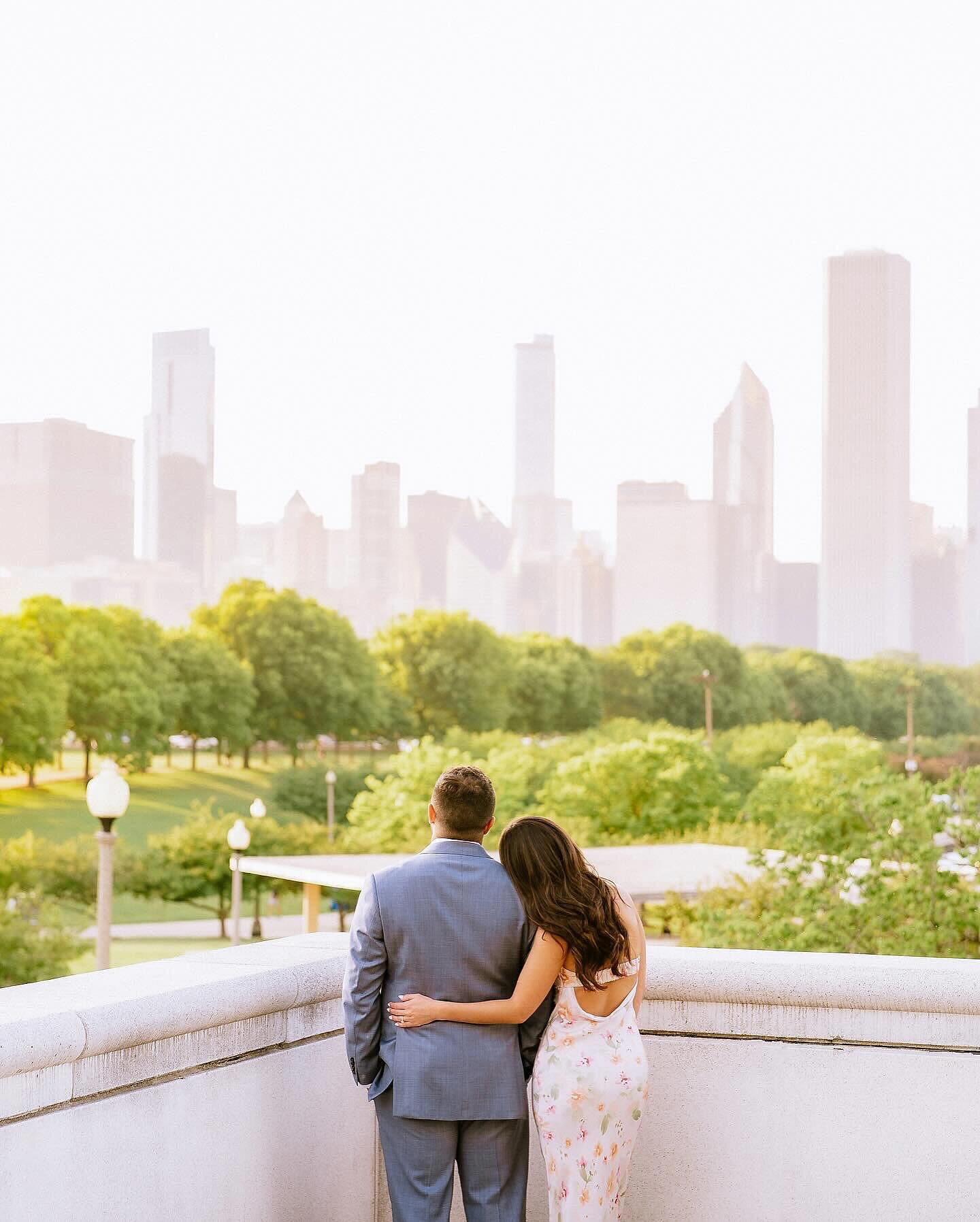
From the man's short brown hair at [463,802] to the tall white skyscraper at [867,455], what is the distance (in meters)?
75.4

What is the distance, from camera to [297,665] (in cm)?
6625

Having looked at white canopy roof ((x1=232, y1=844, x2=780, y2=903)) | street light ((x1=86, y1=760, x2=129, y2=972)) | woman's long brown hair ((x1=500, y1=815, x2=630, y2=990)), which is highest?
woman's long brown hair ((x1=500, y1=815, x2=630, y2=990))

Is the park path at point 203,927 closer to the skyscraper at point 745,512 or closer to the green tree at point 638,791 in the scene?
the green tree at point 638,791

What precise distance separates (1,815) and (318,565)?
987 inches

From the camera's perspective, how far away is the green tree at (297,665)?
6600cm

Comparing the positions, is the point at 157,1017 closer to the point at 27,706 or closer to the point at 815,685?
the point at 27,706

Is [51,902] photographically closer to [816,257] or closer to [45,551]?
[45,551]

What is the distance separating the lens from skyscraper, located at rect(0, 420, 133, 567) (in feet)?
252

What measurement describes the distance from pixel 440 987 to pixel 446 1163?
44 centimetres

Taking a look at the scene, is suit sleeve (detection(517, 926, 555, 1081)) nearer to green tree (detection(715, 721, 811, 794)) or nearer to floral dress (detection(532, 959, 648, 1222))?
floral dress (detection(532, 959, 648, 1222))

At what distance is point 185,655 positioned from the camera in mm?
64500

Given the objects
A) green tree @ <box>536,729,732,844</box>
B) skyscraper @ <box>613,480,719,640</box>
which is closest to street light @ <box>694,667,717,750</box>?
skyscraper @ <box>613,480,719,640</box>

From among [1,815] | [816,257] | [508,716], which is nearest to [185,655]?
[1,815]

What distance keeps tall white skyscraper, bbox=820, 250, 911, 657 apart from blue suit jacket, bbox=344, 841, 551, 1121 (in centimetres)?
7538
